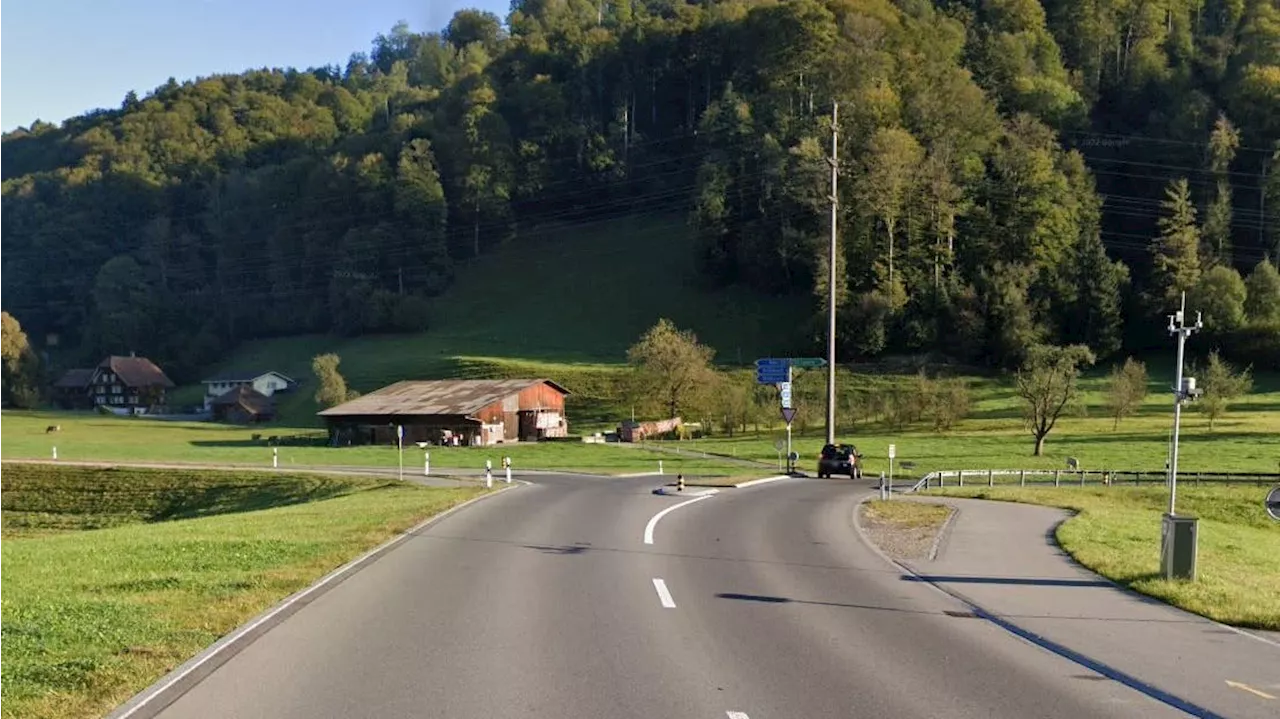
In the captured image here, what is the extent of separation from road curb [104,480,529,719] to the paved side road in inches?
336

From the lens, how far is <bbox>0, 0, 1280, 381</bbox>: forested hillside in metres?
98.9

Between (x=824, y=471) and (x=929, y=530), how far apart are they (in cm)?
2026

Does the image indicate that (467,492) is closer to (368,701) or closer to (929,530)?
(929,530)

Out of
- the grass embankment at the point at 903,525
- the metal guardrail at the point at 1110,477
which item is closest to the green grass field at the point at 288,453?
the metal guardrail at the point at 1110,477

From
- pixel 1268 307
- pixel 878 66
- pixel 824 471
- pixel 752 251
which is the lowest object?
pixel 824 471

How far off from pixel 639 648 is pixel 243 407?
94836mm

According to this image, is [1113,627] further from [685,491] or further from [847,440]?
[847,440]

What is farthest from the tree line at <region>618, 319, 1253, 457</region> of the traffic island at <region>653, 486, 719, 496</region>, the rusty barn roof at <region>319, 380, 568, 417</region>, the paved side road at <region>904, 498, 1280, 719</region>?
the paved side road at <region>904, 498, 1280, 719</region>

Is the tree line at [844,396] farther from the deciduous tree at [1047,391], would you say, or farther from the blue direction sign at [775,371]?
the blue direction sign at [775,371]

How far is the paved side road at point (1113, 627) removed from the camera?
9.31 m

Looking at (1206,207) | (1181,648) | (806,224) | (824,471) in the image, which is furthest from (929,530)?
(1206,207)

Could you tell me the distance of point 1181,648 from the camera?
11000 mm

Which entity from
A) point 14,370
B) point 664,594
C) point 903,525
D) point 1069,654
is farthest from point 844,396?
point 14,370

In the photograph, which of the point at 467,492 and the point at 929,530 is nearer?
the point at 929,530
